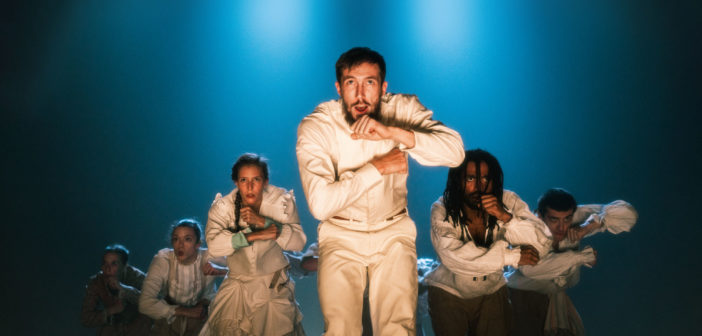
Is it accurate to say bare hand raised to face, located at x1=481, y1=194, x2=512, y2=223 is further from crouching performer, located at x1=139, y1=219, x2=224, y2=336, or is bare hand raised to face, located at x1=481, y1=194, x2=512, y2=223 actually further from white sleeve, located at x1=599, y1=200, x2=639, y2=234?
crouching performer, located at x1=139, y1=219, x2=224, y2=336

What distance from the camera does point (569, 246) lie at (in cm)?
414

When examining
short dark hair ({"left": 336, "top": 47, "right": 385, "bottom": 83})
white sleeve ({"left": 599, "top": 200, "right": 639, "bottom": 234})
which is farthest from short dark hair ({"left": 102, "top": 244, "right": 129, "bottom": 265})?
white sleeve ({"left": 599, "top": 200, "right": 639, "bottom": 234})

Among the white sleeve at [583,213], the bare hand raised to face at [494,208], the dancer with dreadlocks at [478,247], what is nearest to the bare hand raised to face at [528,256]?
the dancer with dreadlocks at [478,247]

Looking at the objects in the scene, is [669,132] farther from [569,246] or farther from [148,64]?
[148,64]

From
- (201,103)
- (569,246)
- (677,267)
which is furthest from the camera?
(201,103)

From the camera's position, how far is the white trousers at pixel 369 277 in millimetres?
2652

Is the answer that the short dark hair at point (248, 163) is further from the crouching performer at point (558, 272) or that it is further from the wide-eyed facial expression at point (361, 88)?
the crouching performer at point (558, 272)

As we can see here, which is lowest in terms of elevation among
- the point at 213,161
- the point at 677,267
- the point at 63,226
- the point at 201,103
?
the point at 677,267

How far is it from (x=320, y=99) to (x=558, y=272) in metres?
4.55

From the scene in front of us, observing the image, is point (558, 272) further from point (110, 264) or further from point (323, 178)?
point (110, 264)

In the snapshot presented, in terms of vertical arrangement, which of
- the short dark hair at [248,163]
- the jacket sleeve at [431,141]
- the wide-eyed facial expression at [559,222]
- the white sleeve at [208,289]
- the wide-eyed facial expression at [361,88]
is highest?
the wide-eyed facial expression at [361,88]

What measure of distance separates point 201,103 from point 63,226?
231 cm

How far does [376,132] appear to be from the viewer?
2697 millimetres

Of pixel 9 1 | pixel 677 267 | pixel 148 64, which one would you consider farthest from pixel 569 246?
pixel 9 1
